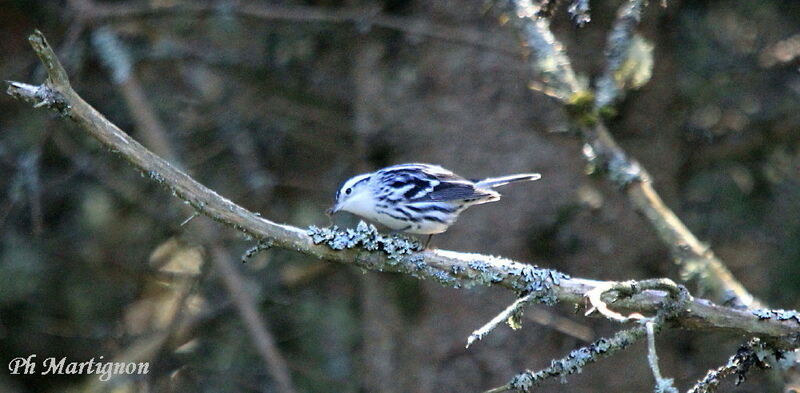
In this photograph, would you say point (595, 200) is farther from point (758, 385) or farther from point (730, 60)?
point (730, 60)

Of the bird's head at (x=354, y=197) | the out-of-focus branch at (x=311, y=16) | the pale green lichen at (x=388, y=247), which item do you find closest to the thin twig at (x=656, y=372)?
the pale green lichen at (x=388, y=247)

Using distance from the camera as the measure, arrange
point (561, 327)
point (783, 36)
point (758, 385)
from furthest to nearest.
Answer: point (783, 36)
point (758, 385)
point (561, 327)

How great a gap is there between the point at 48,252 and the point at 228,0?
1840mm

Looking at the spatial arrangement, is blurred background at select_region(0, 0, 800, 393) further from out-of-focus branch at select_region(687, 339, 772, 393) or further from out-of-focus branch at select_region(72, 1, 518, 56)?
out-of-focus branch at select_region(687, 339, 772, 393)

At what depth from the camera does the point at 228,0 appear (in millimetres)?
4395

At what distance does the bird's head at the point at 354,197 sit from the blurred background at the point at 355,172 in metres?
0.61

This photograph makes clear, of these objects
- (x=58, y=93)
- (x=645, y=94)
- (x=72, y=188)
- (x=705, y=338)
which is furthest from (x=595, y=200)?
(x=72, y=188)

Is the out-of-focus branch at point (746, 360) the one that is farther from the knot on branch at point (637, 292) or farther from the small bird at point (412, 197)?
the small bird at point (412, 197)

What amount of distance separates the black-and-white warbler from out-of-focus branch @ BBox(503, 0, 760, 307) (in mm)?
496

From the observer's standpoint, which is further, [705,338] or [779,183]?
[779,183]

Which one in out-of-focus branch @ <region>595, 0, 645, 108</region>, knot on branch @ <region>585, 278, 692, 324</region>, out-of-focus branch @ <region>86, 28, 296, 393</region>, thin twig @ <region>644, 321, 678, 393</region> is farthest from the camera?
out-of-focus branch @ <region>86, 28, 296, 393</region>

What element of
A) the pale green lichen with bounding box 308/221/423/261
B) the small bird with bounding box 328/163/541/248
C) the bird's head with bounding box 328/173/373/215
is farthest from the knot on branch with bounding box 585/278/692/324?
the bird's head with bounding box 328/173/373/215

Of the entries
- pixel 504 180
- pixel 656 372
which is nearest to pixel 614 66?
pixel 504 180

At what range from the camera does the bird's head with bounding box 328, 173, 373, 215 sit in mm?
3641
